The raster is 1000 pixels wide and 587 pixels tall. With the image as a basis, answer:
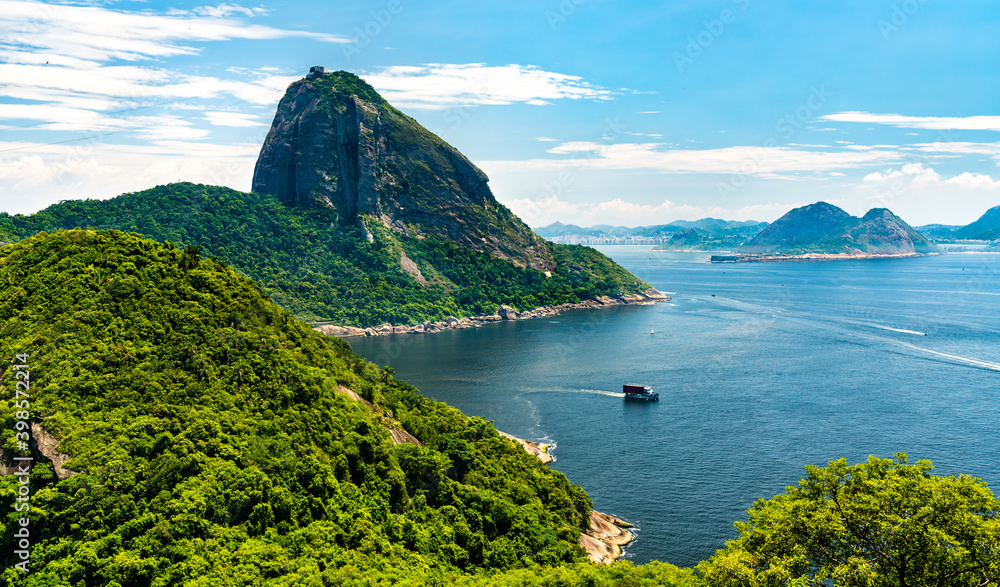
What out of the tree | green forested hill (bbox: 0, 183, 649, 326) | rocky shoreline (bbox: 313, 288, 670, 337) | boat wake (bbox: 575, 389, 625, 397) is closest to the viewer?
the tree

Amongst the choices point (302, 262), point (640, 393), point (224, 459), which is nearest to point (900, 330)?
point (640, 393)

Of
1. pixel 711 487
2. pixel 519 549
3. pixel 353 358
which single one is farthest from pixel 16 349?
pixel 711 487

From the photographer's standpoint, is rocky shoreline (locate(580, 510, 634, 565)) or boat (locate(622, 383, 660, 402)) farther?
boat (locate(622, 383, 660, 402))

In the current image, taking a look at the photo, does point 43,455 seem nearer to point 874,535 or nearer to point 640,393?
point 874,535

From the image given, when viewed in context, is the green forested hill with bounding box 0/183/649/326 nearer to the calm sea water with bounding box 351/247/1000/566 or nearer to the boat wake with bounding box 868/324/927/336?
the calm sea water with bounding box 351/247/1000/566

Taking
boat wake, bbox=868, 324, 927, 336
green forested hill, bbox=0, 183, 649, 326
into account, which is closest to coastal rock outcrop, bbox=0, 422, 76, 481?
green forested hill, bbox=0, 183, 649, 326

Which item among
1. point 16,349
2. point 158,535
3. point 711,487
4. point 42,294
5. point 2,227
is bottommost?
point 711,487

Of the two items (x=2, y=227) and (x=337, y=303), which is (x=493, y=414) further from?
(x=2, y=227)
